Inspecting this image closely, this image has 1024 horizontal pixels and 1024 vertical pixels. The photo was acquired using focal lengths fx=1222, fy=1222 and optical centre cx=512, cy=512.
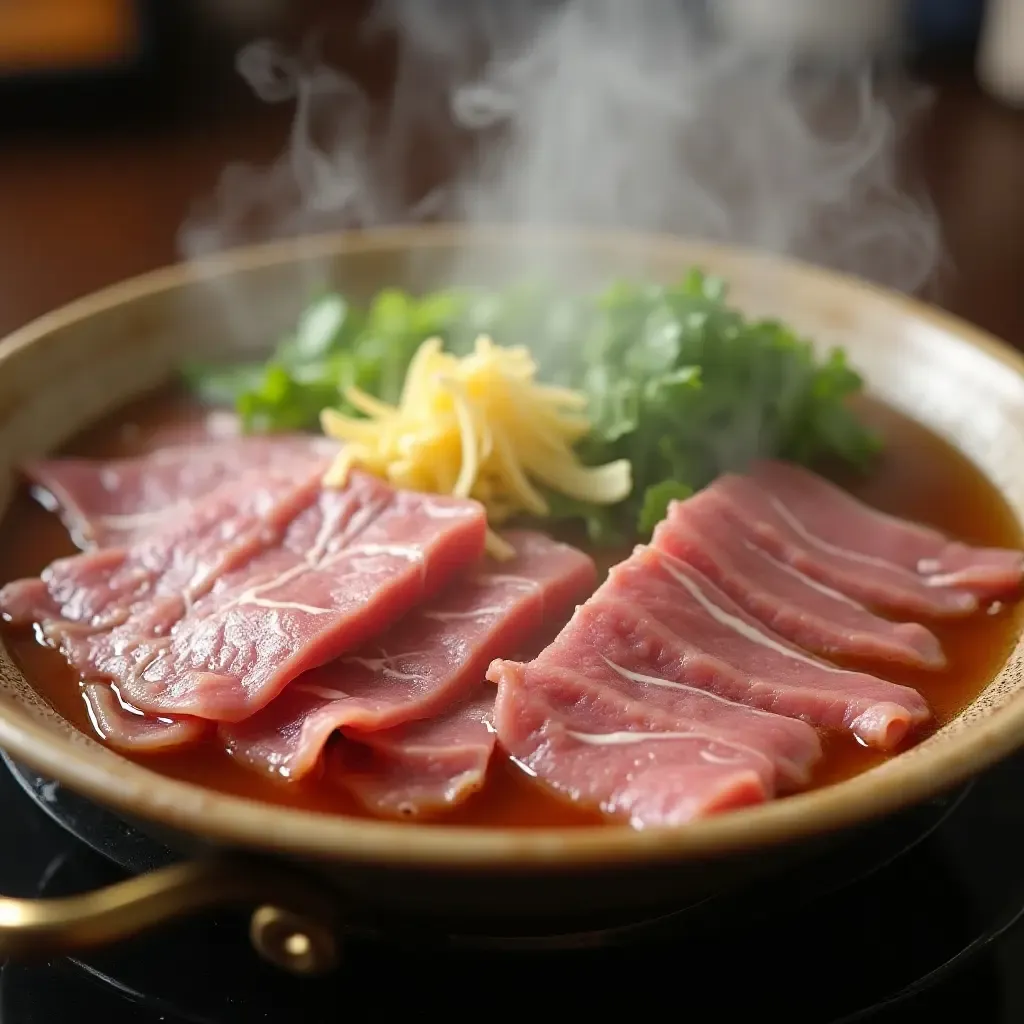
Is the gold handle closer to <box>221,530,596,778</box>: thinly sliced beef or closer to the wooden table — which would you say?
<box>221,530,596,778</box>: thinly sliced beef

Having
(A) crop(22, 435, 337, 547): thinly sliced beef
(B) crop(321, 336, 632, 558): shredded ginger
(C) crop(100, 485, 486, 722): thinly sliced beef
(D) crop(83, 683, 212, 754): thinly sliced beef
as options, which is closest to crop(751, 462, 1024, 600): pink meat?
(B) crop(321, 336, 632, 558): shredded ginger

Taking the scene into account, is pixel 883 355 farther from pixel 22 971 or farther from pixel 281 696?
pixel 22 971

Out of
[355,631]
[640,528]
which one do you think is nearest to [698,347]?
[640,528]

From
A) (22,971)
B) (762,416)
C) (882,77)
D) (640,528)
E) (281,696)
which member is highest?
(882,77)

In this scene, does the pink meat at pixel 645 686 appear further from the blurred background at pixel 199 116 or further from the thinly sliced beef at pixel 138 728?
the blurred background at pixel 199 116

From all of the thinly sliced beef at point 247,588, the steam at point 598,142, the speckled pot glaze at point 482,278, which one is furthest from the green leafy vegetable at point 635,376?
the steam at point 598,142
